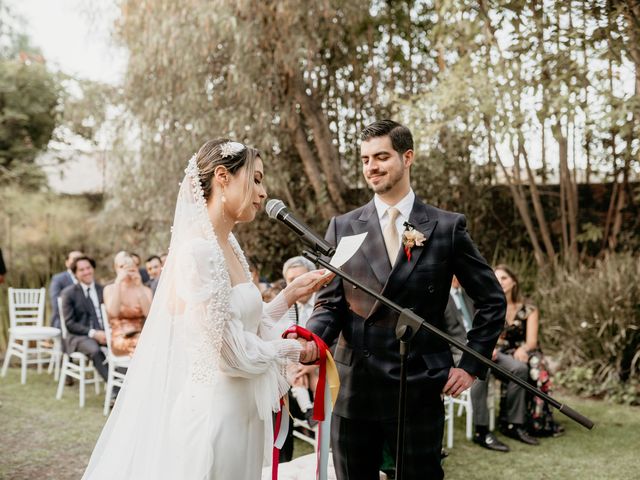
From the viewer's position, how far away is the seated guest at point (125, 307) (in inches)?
257

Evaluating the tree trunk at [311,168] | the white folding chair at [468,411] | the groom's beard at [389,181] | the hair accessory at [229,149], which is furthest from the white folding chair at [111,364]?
the hair accessory at [229,149]

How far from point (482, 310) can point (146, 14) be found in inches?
277

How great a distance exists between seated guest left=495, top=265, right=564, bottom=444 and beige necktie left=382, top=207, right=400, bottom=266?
11.8 feet

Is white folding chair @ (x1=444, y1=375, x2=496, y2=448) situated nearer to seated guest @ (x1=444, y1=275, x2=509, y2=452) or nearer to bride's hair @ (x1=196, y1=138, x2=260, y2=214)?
seated guest @ (x1=444, y1=275, x2=509, y2=452)

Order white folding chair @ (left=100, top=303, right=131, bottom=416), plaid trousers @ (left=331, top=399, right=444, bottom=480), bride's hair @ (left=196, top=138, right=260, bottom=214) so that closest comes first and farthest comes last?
bride's hair @ (left=196, top=138, right=260, bottom=214) < plaid trousers @ (left=331, top=399, right=444, bottom=480) < white folding chair @ (left=100, top=303, right=131, bottom=416)

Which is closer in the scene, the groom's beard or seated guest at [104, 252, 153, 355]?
the groom's beard

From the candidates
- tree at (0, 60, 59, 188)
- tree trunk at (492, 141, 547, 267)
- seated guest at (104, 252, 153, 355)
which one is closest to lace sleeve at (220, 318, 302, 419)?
seated guest at (104, 252, 153, 355)

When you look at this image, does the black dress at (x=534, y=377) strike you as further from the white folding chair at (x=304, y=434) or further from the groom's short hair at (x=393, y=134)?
the groom's short hair at (x=393, y=134)

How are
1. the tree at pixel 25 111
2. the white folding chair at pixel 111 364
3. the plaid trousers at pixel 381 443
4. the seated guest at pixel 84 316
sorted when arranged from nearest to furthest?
the plaid trousers at pixel 381 443
the white folding chair at pixel 111 364
the seated guest at pixel 84 316
the tree at pixel 25 111

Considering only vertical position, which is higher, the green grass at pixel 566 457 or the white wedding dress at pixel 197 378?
the white wedding dress at pixel 197 378

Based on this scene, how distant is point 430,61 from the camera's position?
9805 millimetres

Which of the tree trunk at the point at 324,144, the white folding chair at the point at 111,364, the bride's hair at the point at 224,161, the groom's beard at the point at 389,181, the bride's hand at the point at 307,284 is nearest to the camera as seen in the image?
the bride's hair at the point at 224,161

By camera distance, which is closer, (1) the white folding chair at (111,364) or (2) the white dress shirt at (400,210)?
(2) the white dress shirt at (400,210)

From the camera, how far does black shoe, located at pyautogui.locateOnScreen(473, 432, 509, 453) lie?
221 inches
